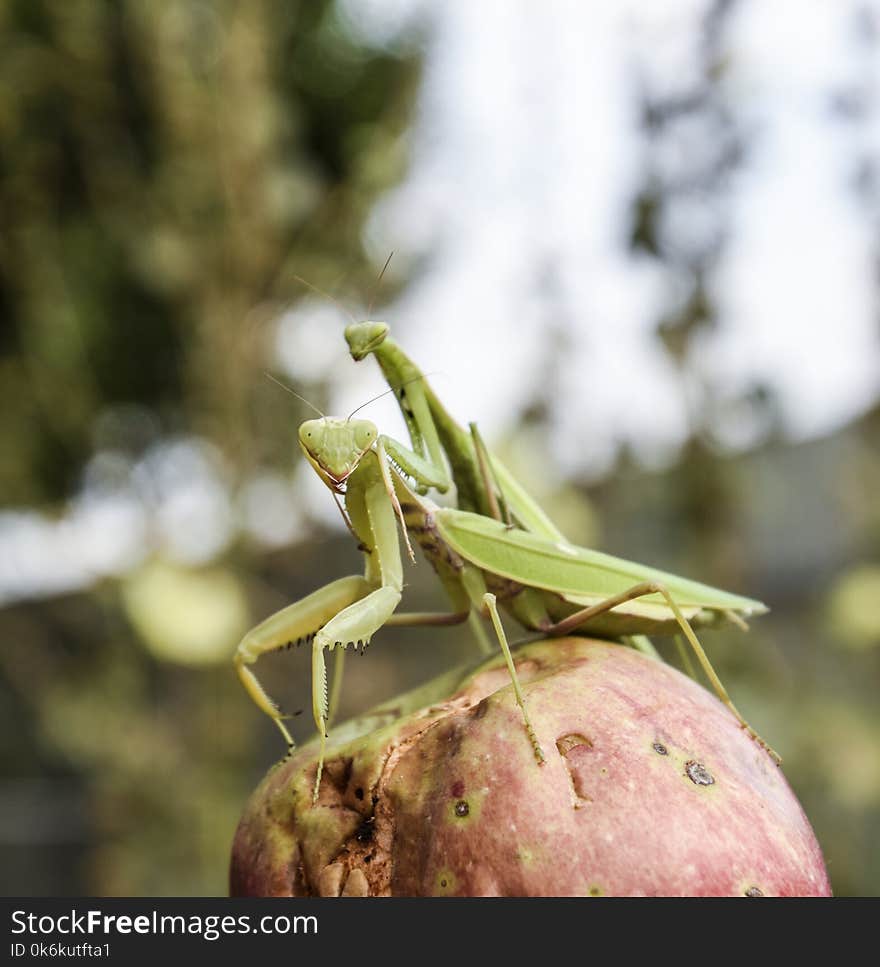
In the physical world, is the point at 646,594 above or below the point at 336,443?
below

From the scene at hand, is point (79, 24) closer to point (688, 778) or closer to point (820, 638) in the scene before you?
point (820, 638)

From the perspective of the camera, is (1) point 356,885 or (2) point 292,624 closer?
(1) point 356,885

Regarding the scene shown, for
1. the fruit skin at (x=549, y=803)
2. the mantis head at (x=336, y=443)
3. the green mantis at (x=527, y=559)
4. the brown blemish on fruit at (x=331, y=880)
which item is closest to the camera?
the fruit skin at (x=549, y=803)

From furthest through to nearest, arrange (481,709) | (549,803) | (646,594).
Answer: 1. (646,594)
2. (481,709)
3. (549,803)

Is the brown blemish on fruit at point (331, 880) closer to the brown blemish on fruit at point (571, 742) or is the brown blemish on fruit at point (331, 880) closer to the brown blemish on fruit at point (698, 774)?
the brown blemish on fruit at point (571, 742)

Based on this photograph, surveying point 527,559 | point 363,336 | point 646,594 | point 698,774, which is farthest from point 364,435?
point 698,774

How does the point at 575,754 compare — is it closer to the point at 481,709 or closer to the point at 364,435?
the point at 481,709

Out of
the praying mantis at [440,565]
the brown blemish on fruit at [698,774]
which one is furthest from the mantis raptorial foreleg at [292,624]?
the brown blemish on fruit at [698,774]
